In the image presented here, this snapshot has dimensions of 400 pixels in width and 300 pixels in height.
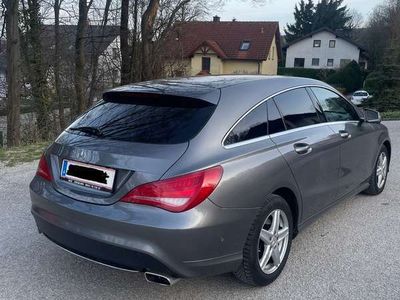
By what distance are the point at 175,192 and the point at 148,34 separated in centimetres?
1577

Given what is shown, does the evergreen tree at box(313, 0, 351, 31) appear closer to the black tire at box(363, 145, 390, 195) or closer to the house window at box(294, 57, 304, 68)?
the house window at box(294, 57, 304, 68)

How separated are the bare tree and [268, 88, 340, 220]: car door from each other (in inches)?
416

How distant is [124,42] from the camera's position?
17391 mm

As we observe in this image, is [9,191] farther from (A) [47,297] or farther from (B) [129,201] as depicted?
(B) [129,201]

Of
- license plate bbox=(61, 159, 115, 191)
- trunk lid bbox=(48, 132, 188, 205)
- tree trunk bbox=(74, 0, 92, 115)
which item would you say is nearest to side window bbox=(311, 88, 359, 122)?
trunk lid bbox=(48, 132, 188, 205)

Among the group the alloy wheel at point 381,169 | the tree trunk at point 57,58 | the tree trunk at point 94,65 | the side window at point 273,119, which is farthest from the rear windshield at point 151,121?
the tree trunk at point 94,65

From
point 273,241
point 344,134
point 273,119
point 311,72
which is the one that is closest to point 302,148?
point 273,119

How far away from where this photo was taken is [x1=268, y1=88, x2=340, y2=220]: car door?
351 cm

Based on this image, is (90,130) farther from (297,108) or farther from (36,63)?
(36,63)

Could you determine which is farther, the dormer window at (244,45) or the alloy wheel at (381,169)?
the dormer window at (244,45)

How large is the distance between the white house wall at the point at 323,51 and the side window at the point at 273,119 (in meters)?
54.7

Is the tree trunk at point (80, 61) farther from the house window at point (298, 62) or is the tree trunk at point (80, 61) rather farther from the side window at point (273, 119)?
the house window at point (298, 62)

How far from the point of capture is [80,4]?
651 inches

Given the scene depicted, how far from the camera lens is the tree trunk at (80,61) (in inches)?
647
